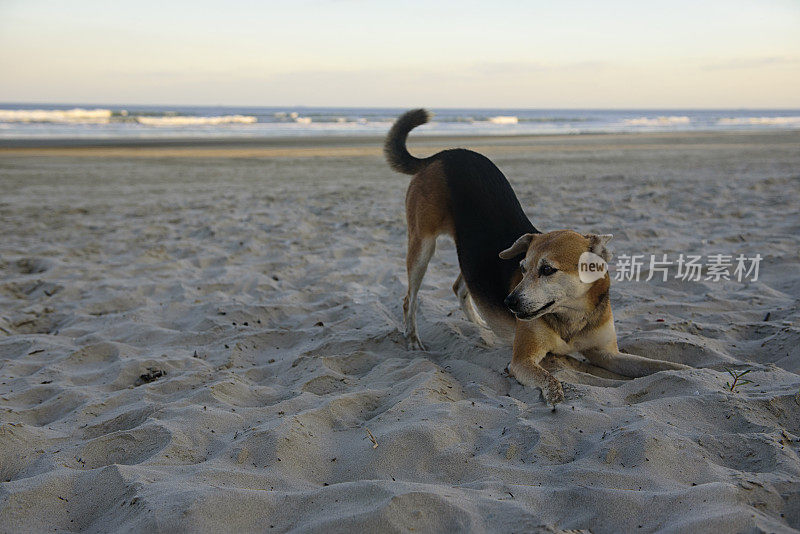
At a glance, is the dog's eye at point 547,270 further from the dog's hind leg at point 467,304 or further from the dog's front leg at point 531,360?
the dog's hind leg at point 467,304

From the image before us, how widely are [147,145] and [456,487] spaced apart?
2251 cm

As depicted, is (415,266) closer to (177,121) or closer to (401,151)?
(401,151)

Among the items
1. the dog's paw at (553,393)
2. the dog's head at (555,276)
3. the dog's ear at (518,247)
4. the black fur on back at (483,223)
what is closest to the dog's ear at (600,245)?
the dog's head at (555,276)

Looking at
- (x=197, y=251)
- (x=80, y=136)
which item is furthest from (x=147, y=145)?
(x=197, y=251)

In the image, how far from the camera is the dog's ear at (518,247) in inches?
161

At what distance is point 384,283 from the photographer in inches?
239

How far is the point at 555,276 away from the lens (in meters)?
3.76

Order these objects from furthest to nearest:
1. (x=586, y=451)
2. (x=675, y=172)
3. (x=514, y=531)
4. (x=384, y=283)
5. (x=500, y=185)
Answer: (x=675, y=172), (x=384, y=283), (x=500, y=185), (x=586, y=451), (x=514, y=531)

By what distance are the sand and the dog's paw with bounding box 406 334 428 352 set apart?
128mm

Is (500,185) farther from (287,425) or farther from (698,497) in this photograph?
(698,497)

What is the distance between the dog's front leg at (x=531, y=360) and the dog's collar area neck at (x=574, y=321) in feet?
0.31

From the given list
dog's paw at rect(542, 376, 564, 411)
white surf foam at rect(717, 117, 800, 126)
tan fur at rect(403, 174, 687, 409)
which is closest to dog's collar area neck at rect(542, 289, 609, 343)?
tan fur at rect(403, 174, 687, 409)

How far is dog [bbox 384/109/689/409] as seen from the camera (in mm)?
3766

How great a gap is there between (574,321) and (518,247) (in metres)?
0.60
